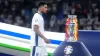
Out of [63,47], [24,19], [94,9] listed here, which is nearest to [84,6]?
[94,9]

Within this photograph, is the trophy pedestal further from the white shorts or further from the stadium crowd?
the stadium crowd

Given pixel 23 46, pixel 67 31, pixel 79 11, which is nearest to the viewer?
pixel 67 31

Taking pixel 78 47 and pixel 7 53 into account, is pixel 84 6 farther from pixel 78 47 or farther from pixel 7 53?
pixel 78 47

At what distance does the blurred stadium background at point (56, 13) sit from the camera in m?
12.3

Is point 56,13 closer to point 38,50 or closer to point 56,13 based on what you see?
point 56,13

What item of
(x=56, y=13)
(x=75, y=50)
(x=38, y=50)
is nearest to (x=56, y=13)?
(x=56, y=13)

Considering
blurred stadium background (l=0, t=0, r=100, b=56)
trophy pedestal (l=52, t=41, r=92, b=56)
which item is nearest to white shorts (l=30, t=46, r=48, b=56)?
trophy pedestal (l=52, t=41, r=92, b=56)

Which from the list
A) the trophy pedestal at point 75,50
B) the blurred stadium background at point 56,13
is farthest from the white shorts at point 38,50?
the blurred stadium background at point 56,13

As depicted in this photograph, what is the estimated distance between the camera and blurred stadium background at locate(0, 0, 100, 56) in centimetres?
1231

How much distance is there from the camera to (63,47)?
20.4ft

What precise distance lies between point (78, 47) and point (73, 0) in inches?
279

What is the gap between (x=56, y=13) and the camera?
42.2 feet

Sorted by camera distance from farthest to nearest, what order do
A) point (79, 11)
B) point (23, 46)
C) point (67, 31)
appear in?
point (79, 11) < point (23, 46) < point (67, 31)

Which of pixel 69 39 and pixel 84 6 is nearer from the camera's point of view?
pixel 69 39
